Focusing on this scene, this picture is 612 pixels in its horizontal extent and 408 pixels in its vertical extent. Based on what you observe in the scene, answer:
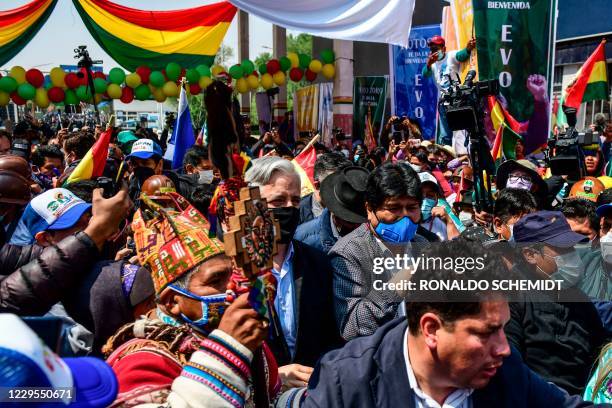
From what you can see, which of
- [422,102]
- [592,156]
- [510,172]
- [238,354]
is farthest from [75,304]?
[422,102]

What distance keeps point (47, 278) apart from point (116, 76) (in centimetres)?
1159

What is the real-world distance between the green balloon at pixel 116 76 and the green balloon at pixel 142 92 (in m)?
0.40

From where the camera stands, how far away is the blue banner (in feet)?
32.8

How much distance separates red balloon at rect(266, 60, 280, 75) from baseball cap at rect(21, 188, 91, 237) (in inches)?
475

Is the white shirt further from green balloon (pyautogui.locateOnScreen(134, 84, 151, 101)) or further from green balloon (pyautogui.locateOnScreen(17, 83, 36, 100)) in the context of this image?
green balloon (pyautogui.locateOnScreen(17, 83, 36, 100))

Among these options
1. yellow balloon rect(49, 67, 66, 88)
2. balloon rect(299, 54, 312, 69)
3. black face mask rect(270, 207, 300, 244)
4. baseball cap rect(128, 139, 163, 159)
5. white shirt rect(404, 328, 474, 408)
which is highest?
balloon rect(299, 54, 312, 69)

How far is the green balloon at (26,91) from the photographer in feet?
39.1

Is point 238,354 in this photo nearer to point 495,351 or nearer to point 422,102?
point 495,351

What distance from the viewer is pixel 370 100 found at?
42.9 ft

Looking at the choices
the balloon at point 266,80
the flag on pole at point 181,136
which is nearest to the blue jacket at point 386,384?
the flag on pole at point 181,136

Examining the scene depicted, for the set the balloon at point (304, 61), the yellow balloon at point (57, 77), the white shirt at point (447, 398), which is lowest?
the white shirt at point (447, 398)

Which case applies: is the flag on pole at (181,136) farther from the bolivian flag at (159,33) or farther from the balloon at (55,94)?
the balloon at (55,94)

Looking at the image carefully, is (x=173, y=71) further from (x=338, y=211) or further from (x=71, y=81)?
(x=338, y=211)

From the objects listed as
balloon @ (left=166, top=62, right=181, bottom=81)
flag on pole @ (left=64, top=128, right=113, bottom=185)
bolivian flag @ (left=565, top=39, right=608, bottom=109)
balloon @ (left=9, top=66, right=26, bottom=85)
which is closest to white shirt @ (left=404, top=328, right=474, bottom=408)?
flag on pole @ (left=64, top=128, right=113, bottom=185)
